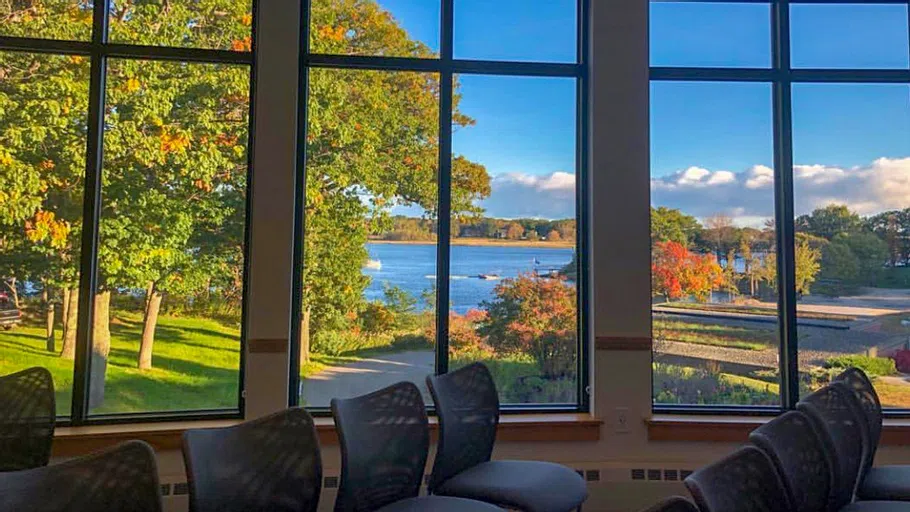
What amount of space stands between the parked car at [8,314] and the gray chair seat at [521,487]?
242cm

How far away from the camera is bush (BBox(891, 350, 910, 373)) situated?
3139 millimetres

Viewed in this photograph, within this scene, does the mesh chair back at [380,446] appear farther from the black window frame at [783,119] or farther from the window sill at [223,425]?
the black window frame at [783,119]

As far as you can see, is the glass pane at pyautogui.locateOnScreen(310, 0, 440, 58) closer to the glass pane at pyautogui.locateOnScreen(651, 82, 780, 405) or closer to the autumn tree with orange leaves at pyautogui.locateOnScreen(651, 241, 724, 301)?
the glass pane at pyautogui.locateOnScreen(651, 82, 780, 405)

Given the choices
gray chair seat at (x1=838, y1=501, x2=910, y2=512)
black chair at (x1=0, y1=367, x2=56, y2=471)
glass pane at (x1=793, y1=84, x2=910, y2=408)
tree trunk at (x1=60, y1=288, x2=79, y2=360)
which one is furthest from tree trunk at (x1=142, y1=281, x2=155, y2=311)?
glass pane at (x1=793, y1=84, x2=910, y2=408)

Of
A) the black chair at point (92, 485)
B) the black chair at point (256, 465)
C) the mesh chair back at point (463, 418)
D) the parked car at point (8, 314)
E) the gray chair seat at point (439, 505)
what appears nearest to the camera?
the black chair at point (92, 485)

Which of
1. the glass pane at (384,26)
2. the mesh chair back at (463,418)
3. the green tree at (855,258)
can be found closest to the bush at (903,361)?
the green tree at (855,258)

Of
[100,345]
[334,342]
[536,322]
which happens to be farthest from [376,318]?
[100,345]

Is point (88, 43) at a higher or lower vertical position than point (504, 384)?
higher

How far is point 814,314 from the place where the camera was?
3.18 m

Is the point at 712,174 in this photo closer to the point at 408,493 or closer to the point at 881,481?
the point at 881,481

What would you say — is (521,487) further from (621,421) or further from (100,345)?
(100,345)

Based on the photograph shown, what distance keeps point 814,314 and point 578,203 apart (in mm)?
1507

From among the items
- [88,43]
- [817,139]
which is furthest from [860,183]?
[88,43]

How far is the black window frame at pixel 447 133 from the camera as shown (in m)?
3.12
